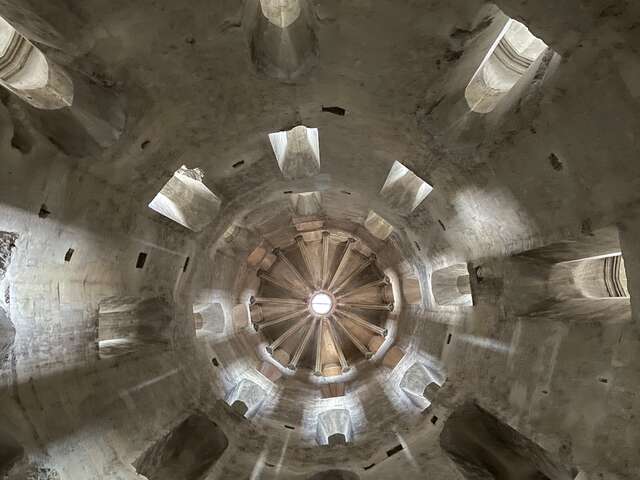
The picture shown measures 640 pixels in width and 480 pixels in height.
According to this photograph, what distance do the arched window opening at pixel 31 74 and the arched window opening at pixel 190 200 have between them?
3325mm

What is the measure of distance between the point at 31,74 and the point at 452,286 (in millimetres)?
7728

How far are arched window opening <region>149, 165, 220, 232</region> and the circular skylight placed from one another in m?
11.9

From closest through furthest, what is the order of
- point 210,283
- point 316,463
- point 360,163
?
point 360,163 → point 316,463 → point 210,283

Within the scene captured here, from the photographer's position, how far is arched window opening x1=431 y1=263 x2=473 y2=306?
937cm

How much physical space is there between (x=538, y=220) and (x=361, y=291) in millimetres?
13130

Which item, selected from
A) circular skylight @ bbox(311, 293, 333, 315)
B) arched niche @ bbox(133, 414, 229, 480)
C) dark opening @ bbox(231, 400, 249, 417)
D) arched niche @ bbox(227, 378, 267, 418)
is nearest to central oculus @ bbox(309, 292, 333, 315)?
circular skylight @ bbox(311, 293, 333, 315)

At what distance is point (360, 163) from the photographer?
870 cm

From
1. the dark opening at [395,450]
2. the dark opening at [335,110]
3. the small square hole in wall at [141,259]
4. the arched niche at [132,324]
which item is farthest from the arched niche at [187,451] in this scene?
the dark opening at [335,110]

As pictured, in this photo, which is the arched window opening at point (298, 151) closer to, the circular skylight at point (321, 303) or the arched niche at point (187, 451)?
the arched niche at point (187, 451)

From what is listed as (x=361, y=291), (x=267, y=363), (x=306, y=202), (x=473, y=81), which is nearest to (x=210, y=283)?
(x=306, y=202)

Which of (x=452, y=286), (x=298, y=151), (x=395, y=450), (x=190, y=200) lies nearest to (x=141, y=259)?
(x=190, y=200)

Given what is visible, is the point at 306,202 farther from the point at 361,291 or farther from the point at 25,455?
the point at 25,455

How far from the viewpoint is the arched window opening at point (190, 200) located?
9.22m

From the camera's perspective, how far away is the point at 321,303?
21.1 metres
